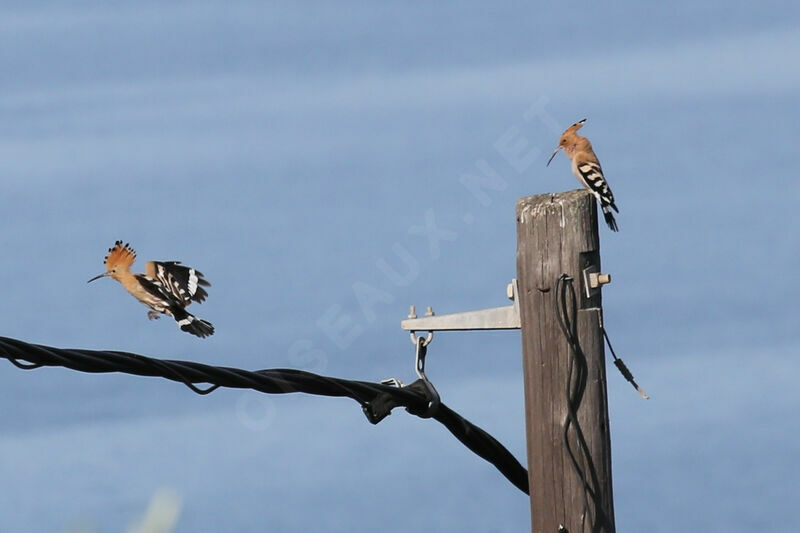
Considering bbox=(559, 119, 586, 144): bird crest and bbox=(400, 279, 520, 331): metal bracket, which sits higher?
bbox=(559, 119, 586, 144): bird crest

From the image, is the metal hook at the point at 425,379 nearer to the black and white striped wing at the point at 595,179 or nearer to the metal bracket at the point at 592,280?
the metal bracket at the point at 592,280

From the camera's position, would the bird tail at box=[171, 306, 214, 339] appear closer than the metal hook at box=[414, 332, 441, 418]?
No

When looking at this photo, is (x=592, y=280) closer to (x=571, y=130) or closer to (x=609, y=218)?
(x=609, y=218)

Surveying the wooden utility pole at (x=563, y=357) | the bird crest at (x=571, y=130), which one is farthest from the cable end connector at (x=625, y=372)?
the bird crest at (x=571, y=130)

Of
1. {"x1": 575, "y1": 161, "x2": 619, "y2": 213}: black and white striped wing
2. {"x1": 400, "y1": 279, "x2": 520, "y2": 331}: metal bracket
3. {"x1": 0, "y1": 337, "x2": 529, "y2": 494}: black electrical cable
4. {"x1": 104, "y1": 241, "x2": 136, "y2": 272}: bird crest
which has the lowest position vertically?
{"x1": 0, "y1": 337, "x2": 529, "y2": 494}: black electrical cable

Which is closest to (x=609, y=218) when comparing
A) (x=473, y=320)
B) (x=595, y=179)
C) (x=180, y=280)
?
(x=595, y=179)

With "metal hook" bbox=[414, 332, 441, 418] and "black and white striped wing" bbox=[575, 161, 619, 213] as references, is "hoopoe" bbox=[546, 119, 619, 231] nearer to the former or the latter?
"black and white striped wing" bbox=[575, 161, 619, 213]

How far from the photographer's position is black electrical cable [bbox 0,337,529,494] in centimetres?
498

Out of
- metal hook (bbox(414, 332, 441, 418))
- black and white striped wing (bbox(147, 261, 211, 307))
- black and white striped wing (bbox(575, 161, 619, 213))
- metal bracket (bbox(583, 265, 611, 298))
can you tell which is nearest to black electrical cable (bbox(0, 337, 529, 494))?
metal hook (bbox(414, 332, 441, 418))

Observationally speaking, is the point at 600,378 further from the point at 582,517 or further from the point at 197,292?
the point at 197,292

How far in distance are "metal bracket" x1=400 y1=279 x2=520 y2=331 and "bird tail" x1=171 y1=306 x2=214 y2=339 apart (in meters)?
1.70

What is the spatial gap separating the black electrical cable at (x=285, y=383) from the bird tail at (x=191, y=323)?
68.0 inches

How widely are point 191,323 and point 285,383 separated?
2323 mm

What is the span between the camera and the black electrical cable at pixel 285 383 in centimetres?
498
